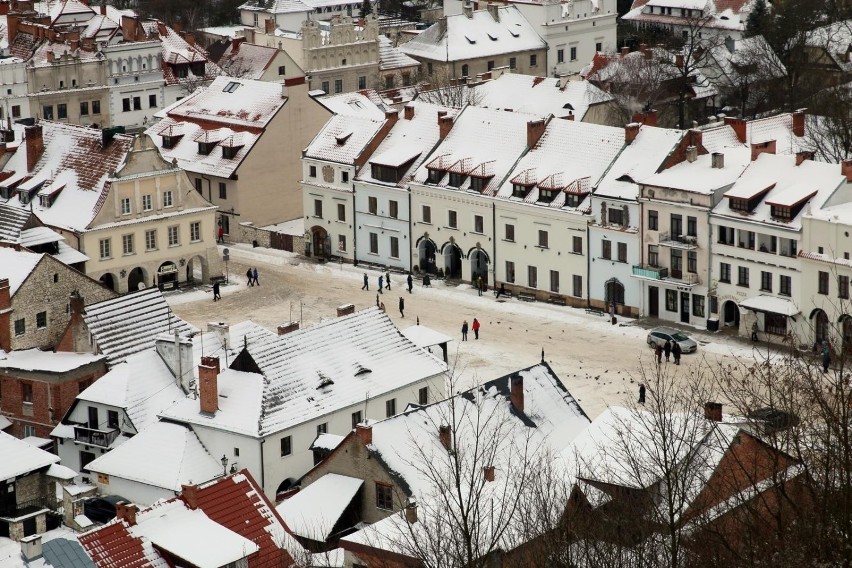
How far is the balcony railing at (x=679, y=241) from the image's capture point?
86438 mm

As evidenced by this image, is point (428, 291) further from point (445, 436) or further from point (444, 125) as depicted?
point (445, 436)

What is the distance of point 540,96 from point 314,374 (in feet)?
164

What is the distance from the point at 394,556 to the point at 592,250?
4096cm

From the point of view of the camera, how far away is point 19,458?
62062 millimetres

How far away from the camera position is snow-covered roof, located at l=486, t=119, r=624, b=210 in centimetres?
9069

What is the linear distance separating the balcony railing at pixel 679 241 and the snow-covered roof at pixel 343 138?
18542 mm

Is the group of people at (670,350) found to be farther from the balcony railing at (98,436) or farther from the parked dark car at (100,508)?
the parked dark car at (100,508)

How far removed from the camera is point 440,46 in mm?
133500

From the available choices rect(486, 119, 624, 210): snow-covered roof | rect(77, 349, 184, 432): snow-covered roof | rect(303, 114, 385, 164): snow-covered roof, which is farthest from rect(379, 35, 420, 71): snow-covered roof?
rect(77, 349, 184, 432): snow-covered roof

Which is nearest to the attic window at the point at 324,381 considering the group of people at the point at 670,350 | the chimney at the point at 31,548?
the group of people at the point at 670,350

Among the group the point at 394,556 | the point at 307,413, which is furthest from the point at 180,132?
the point at 394,556

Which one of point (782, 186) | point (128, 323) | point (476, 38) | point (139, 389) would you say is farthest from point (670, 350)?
point (476, 38)

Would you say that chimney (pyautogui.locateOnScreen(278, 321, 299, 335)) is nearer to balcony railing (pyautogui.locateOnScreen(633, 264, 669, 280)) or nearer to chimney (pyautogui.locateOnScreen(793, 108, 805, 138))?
balcony railing (pyautogui.locateOnScreen(633, 264, 669, 280))

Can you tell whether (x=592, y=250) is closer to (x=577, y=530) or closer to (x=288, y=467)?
(x=288, y=467)
